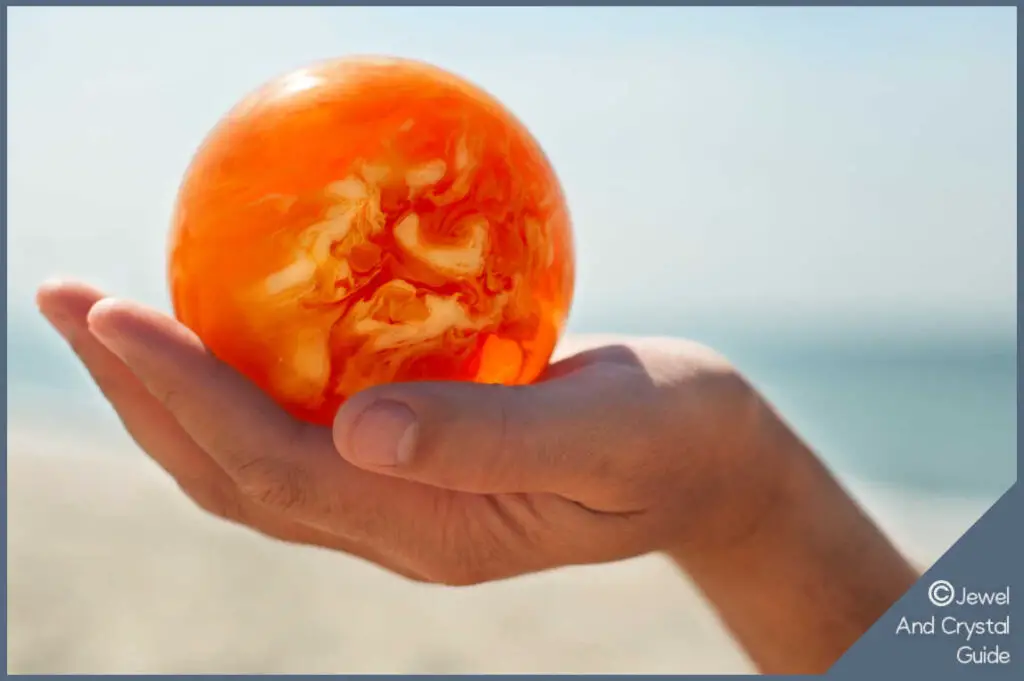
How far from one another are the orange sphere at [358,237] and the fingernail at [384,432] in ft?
0.72

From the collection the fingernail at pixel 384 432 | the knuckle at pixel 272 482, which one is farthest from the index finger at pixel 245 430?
the fingernail at pixel 384 432

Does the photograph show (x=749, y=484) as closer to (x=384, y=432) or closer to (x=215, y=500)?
(x=384, y=432)

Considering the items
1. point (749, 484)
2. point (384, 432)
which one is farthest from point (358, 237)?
point (749, 484)

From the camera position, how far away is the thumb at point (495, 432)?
4.68 feet

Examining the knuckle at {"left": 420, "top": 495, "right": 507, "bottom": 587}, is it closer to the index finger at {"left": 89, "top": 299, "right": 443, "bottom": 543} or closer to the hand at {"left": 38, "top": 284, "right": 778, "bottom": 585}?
the hand at {"left": 38, "top": 284, "right": 778, "bottom": 585}

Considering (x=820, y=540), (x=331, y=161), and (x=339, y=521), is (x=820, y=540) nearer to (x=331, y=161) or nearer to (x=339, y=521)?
(x=339, y=521)

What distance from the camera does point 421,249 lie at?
5.28 feet

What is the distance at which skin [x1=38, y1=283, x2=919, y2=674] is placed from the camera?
1.52 metres

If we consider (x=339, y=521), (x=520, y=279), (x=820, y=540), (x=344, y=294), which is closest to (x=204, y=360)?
(x=344, y=294)

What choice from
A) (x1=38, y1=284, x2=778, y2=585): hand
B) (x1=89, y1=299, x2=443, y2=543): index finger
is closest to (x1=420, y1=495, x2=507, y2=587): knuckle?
(x1=38, y1=284, x2=778, y2=585): hand

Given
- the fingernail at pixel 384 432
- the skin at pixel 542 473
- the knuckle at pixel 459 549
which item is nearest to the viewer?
the fingernail at pixel 384 432

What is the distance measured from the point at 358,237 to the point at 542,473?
0.50 meters

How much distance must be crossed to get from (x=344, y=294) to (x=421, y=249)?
152 millimetres

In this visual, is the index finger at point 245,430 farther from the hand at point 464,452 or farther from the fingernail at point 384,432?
the fingernail at point 384,432
